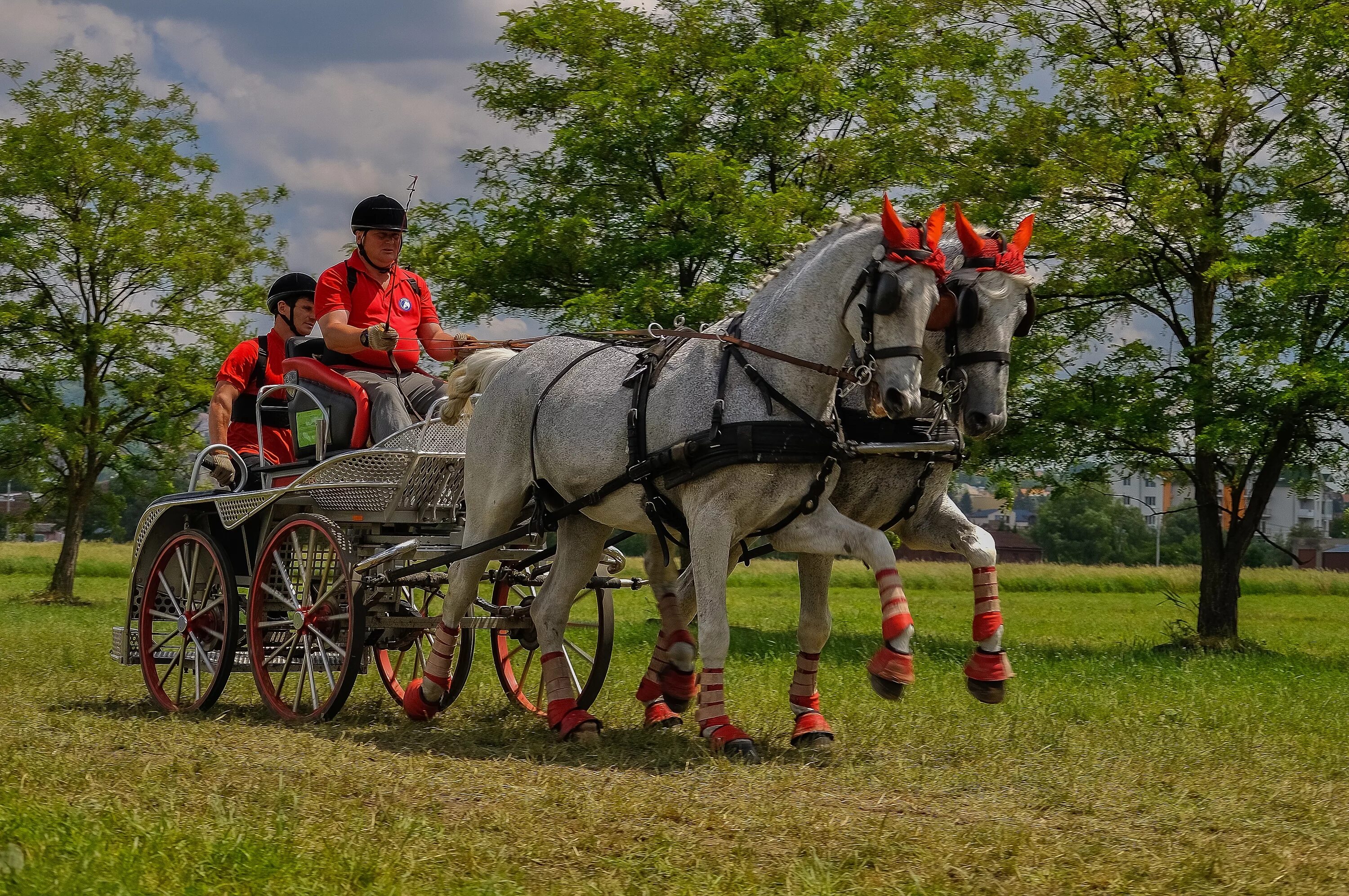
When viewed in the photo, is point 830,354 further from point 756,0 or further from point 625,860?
point 756,0

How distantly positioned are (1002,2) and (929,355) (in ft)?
44.4

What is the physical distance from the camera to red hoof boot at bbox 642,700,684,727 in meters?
7.99

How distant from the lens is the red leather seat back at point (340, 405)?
8594 millimetres

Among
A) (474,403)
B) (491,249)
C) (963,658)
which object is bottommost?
(963,658)

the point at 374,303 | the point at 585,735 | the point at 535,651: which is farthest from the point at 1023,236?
the point at 535,651

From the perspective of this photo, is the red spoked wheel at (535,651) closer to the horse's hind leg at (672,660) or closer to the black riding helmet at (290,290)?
the horse's hind leg at (672,660)

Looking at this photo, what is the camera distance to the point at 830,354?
6.95 m

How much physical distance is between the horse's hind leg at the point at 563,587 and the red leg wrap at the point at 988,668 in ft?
7.04

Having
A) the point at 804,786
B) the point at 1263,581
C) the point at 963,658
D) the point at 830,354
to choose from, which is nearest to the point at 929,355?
the point at 830,354

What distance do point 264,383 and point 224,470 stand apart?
99 cm

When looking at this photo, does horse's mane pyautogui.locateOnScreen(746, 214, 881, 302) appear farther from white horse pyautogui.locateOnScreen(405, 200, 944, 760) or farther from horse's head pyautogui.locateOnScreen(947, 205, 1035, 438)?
horse's head pyautogui.locateOnScreen(947, 205, 1035, 438)

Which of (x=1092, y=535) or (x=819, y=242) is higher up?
(x=819, y=242)

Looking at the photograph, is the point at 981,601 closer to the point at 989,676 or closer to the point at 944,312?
the point at 989,676

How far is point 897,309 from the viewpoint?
6.61 meters
